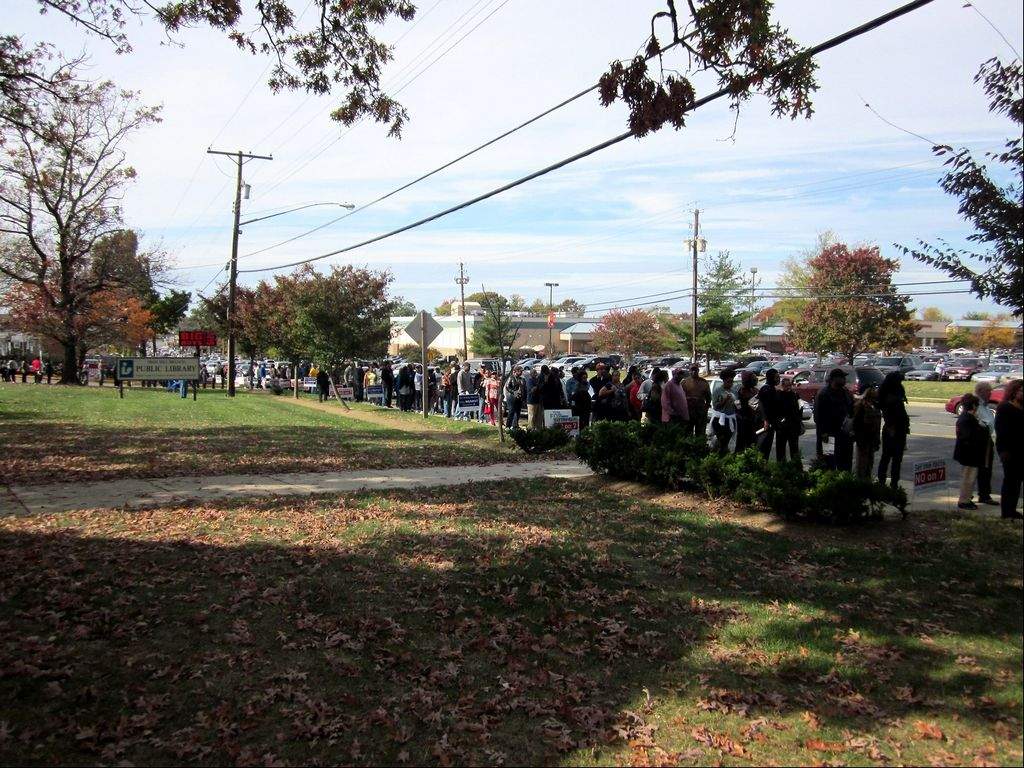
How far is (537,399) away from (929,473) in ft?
34.4

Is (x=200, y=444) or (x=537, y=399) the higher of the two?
(x=537, y=399)

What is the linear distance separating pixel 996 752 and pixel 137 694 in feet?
15.4

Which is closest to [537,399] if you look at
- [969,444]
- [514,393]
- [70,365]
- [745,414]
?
[514,393]

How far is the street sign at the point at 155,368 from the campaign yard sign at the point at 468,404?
1364 cm

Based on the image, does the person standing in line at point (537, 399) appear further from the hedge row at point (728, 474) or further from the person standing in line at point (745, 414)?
the person standing in line at point (745, 414)

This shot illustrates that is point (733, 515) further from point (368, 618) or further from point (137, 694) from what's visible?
point (137, 694)

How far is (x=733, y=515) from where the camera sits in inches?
355

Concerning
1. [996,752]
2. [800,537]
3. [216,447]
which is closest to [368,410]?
[216,447]

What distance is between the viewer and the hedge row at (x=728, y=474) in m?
8.05

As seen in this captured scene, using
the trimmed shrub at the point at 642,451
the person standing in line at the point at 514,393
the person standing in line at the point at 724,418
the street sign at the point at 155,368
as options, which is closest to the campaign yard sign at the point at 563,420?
the person standing in line at the point at 514,393

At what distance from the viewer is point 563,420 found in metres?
16.0

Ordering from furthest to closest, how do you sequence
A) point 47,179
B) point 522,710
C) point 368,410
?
1. point 47,179
2. point 368,410
3. point 522,710

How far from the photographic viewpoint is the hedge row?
26.4ft

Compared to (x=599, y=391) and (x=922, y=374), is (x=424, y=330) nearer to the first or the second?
(x=599, y=391)
